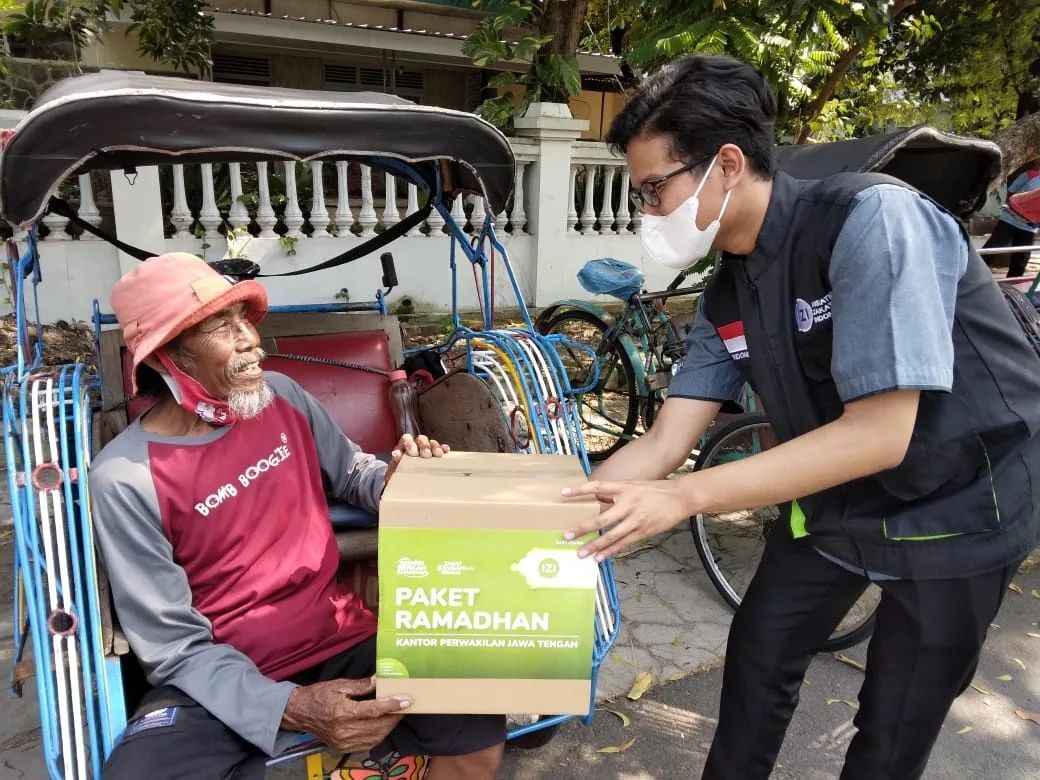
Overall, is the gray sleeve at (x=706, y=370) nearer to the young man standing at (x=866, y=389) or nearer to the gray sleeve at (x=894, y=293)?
the young man standing at (x=866, y=389)

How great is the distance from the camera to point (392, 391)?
2.95m

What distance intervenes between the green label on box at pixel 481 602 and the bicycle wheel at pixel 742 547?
1.43 metres

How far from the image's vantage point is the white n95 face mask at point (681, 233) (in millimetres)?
1504

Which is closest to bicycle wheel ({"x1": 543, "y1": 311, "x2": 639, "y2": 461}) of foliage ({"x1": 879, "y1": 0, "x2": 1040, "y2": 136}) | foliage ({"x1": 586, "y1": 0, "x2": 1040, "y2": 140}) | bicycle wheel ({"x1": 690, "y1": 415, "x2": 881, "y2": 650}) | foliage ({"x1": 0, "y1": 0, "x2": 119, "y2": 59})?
bicycle wheel ({"x1": 690, "y1": 415, "x2": 881, "y2": 650})

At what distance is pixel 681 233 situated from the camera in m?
1.58

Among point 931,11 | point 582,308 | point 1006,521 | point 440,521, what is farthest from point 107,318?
point 931,11

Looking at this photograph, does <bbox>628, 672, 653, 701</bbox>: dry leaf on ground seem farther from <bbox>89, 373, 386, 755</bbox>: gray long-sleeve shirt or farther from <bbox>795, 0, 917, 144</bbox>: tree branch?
<bbox>795, 0, 917, 144</bbox>: tree branch

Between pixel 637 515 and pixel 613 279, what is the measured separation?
2.83 m

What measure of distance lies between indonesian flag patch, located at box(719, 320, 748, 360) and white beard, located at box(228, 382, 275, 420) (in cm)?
111

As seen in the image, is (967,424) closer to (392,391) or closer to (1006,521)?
(1006,521)

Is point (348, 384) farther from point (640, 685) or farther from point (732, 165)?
point (732, 165)

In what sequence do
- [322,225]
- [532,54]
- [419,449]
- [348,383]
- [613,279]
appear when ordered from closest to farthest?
[419,449] < [348,383] < [613,279] < [322,225] < [532,54]

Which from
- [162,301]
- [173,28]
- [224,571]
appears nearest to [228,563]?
[224,571]

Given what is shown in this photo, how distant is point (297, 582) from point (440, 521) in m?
0.64
